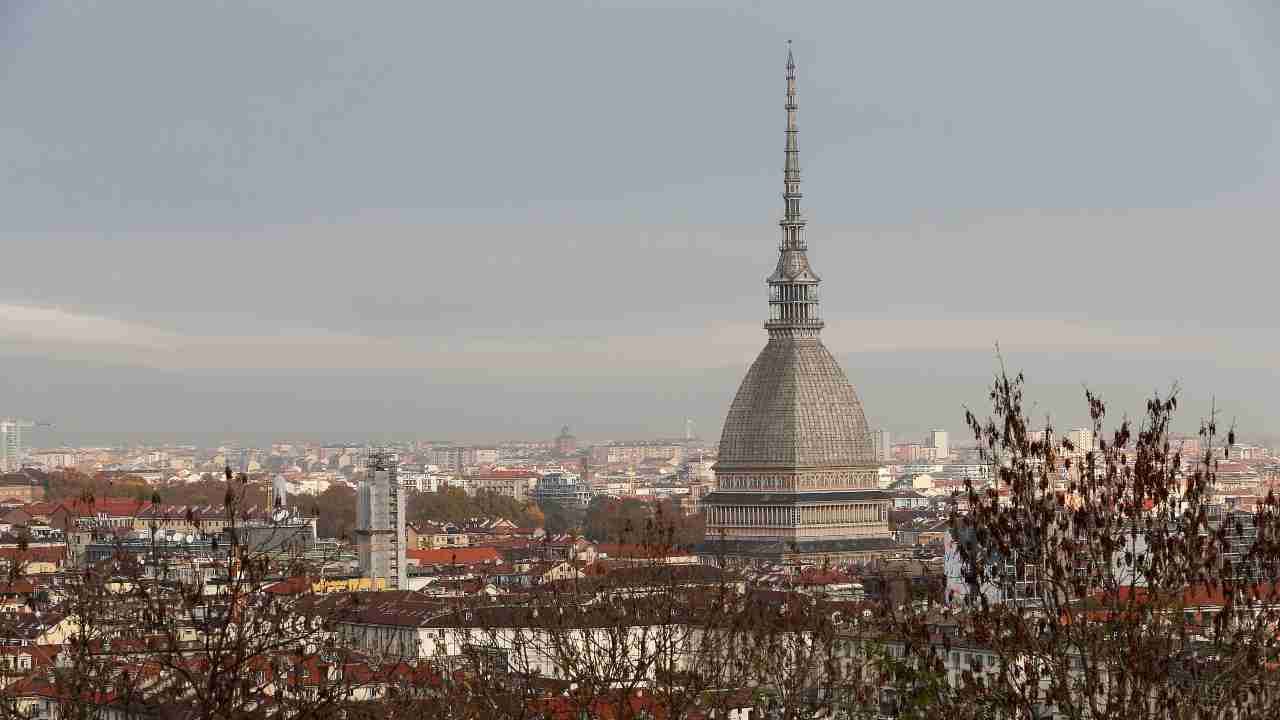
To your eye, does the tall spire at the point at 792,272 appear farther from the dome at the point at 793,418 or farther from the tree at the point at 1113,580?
the tree at the point at 1113,580

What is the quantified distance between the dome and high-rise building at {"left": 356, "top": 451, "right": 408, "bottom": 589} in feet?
128

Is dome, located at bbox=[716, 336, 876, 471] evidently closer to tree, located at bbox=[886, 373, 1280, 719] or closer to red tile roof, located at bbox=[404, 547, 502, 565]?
red tile roof, located at bbox=[404, 547, 502, 565]

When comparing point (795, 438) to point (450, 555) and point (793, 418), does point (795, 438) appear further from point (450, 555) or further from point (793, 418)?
point (450, 555)

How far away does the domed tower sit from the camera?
127 m

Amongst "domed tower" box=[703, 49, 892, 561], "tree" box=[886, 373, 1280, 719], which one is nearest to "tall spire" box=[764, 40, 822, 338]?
"domed tower" box=[703, 49, 892, 561]

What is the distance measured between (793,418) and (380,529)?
44739 millimetres

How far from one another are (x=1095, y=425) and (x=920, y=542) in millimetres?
112032

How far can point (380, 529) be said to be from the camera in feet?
283

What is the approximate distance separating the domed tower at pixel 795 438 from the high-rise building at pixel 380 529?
37.3 metres

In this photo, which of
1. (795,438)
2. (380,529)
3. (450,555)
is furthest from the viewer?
(795,438)

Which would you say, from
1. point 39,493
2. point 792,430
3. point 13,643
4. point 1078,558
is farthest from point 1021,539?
point 39,493

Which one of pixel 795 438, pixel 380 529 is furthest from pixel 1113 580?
pixel 795 438

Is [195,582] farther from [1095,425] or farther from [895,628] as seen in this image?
[1095,425]

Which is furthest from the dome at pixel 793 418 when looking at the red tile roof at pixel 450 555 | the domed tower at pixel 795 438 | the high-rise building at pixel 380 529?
the high-rise building at pixel 380 529
